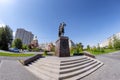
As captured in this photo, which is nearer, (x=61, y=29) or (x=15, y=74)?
(x=15, y=74)

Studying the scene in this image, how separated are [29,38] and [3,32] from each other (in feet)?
290

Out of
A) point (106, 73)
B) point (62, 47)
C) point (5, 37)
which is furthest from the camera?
point (5, 37)

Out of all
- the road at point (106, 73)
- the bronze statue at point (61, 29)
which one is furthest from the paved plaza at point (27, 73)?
the bronze statue at point (61, 29)

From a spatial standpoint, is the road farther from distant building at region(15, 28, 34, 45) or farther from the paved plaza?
distant building at region(15, 28, 34, 45)

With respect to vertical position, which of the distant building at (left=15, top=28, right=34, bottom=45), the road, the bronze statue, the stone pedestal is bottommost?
the road

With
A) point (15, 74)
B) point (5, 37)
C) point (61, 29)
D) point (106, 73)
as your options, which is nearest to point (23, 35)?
point (5, 37)

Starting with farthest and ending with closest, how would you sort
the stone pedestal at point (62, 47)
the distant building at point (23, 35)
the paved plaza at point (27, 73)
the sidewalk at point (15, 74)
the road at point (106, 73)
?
1. the distant building at point (23, 35)
2. the stone pedestal at point (62, 47)
3. the road at point (106, 73)
4. the paved plaza at point (27, 73)
5. the sidewalk at point (15, 74)

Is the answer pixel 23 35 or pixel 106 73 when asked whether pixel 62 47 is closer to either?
pixel 106 73

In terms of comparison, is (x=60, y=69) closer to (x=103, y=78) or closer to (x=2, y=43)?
(x=103, y=78)

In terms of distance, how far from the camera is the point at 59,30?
64.0 ft

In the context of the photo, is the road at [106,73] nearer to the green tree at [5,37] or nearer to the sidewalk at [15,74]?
the sidewalk at [15,74]

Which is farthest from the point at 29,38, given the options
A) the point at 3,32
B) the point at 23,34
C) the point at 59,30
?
the point at 59,30

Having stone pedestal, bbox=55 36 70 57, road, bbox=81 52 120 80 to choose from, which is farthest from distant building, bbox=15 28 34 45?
road, bbox=81 52 120 80

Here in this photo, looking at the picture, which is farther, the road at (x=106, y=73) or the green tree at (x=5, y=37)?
the green tree at (x=5, y=37)
